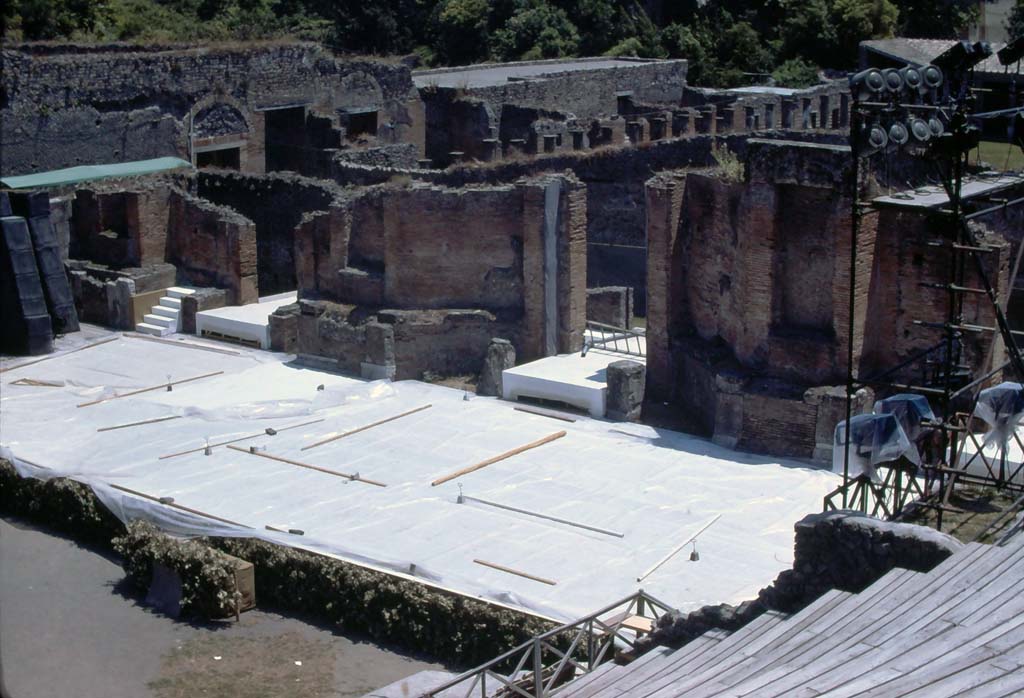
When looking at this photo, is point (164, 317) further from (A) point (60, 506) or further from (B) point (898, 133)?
(B) point (898, 133)

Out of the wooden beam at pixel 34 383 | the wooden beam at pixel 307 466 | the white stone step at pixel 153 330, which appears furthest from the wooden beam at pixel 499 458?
the white stone step at pixel 153 330

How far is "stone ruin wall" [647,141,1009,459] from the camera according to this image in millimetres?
18547

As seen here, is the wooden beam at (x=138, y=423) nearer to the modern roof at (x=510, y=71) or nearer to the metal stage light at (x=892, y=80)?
the metal stage light at (x=892, y=80)

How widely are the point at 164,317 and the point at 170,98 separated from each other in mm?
8630

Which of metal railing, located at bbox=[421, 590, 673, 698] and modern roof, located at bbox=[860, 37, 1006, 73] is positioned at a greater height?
modern roof, located at bbox=[860, 37, 1006, 73]

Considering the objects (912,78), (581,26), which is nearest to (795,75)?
(581,26)

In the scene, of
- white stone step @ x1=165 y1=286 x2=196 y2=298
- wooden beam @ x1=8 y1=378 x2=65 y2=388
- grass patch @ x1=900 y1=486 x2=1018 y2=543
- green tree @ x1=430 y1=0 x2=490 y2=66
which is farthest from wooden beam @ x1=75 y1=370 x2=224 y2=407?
green tree @ x1=430 y1=0 x2=490 y2=66

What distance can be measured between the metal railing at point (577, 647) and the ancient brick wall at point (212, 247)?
39.4 ft

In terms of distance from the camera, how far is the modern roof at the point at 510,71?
128 ft

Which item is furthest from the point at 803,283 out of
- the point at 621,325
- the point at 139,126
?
the point at 139,126

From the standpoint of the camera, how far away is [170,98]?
32.3m

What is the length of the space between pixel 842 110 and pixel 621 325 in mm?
14982

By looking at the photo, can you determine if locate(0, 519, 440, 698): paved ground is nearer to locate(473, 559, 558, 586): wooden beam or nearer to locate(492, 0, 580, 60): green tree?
locate(473, 559, 558, 586): wooden beam

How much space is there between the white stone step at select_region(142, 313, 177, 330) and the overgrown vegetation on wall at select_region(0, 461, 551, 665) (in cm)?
738
